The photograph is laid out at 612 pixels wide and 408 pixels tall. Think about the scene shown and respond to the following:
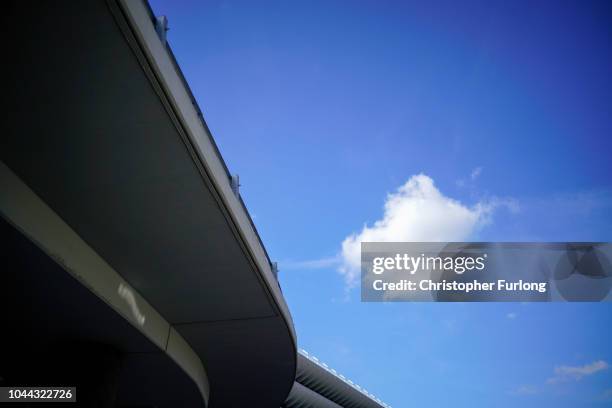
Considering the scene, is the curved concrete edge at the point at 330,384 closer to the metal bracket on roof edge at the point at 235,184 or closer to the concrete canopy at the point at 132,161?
the concrete canopy at the point at 132,161

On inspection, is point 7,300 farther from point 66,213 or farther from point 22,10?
point 22,10

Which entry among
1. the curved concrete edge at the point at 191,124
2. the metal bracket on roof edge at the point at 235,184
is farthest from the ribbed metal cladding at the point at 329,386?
the metal bracket on roof edge at the point at 235,184

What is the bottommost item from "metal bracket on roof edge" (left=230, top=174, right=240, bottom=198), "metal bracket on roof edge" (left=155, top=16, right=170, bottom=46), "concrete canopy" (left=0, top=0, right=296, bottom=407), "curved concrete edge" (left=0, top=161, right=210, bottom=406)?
"curved concrete edge" (left=0, top=161, right=210, bottom=406)

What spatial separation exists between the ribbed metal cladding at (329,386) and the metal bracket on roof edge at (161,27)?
26875 mm

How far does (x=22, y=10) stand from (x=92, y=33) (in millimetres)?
667

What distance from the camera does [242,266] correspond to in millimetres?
9219

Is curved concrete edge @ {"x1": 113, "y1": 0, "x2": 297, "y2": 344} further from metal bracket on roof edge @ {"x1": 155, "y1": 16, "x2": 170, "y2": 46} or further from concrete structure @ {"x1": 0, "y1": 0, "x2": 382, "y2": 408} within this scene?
metal bracket on roof edge @ {"x1": 155, "y1": 16, "x2": 170, "y2": 46}

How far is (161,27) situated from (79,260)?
4.29m

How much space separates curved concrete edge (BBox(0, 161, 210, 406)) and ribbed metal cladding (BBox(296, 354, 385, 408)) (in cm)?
2091

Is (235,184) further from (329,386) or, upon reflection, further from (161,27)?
(329,386)

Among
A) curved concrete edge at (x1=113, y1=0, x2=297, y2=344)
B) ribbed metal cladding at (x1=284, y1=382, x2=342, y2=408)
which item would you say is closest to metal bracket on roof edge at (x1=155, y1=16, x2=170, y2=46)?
curved concrete edge at (x1=113, y1=0, x2=297, y2=344)

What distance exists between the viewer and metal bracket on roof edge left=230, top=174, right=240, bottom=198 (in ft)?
28.1

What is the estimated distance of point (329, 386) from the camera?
115 feet

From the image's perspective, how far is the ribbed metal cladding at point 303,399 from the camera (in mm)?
30953
